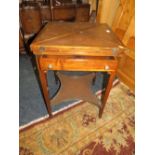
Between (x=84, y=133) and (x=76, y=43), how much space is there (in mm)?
762

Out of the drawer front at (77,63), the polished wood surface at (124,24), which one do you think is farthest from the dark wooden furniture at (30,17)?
the drawer front at (77,63)

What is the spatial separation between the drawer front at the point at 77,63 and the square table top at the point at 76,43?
48 mm

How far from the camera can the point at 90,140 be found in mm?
1258

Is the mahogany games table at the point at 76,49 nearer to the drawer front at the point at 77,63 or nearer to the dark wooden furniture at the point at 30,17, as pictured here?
the drawer front at the point at 77,63

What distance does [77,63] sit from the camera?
3.35 feet

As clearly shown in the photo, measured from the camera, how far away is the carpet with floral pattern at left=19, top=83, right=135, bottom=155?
119 centimetres

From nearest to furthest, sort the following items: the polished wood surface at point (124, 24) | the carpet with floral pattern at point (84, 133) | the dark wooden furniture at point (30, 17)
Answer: the carpet with floral pattern at point (84, 133) < the polished wood surface at point (124, 24) < the dark wooden furniture at point (30, 17)

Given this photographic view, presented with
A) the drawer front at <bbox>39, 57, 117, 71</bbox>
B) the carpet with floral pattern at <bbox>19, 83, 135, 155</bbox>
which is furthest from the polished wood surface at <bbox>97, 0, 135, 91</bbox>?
the drawer front at <bbox>39, 57, 117, 71</bbox>

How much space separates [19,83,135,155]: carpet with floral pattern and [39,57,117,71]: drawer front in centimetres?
58

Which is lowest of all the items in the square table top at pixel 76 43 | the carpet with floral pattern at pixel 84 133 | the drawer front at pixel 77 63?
the carpet with floral pattern at pixel 84 133

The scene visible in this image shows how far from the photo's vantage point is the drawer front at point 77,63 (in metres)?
1.01

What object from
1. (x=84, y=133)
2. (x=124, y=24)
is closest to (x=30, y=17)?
(x=124, y=24)

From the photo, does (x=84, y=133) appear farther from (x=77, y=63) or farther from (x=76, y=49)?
(x=76, y=49)
